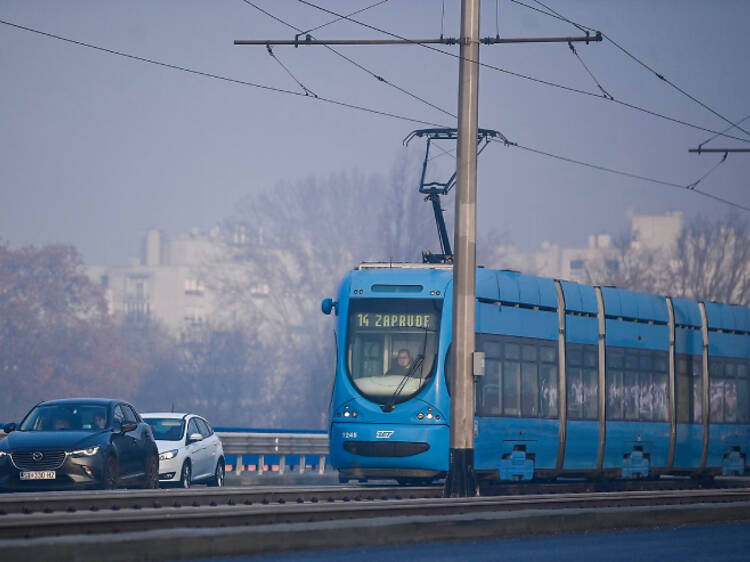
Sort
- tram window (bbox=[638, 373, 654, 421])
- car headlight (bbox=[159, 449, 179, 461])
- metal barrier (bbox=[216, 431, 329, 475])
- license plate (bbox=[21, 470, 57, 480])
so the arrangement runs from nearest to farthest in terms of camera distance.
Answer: license plate (bbox=[21, 470, 57, 480]) < car headlight (bbox=[159, 449, 179, 461]) < tram window (bbox=[638, 373, 654, 421]) < metal barrier (bbox=[216, 431, 329, 475])

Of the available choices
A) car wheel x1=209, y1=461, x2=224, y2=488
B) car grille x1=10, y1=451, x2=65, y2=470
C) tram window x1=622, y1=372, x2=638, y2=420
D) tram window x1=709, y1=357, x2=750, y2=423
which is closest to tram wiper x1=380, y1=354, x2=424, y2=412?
car grille x1=10, y1=451, x2=65, y2=470

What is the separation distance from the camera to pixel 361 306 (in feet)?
78.2

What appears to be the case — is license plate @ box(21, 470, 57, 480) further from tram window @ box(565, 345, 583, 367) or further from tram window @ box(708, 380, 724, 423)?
tram window @ box(708, 380, 724, 423)

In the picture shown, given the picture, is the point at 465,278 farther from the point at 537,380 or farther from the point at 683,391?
the point at 683,391

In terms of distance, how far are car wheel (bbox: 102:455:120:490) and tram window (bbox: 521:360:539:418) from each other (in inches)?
259

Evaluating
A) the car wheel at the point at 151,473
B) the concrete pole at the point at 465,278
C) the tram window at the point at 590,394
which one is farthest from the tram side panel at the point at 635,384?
the car wheel at the point at 151,473

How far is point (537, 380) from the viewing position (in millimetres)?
25453

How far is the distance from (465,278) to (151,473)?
592 centimetres

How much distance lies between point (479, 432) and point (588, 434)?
11.8ft

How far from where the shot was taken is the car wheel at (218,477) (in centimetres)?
2909

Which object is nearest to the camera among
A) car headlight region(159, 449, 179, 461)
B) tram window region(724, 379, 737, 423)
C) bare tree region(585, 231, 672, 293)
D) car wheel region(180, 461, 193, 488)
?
car headlight region(159, 449, 179, 461)

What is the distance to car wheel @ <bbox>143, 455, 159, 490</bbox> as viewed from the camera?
2391cm

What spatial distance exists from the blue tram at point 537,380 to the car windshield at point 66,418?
349 centimetres

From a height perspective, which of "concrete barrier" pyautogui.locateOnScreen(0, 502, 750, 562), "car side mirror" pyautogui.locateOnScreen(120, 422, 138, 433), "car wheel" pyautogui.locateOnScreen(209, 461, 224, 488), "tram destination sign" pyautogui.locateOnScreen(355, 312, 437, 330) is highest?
"tram destination sign" pyautogui.locateOnScreen(355, 312, 437, 330)
